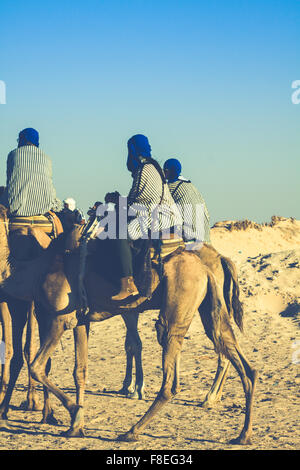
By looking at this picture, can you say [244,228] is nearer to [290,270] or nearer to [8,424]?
[290,270]

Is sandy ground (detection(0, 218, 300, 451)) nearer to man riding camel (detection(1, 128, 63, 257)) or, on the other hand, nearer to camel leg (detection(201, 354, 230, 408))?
camel leg (detection(201, 354, 230, 408))

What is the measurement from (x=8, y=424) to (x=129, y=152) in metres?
3.54

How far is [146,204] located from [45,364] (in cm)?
210

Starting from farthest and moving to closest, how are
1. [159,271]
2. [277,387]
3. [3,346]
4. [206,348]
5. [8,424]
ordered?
[206,348]
[277,387]
[3,346]
[8,424]
[159,271]

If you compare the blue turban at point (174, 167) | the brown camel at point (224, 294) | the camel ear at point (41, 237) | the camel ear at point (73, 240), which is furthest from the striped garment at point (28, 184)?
the brown camel at point (224, 294)

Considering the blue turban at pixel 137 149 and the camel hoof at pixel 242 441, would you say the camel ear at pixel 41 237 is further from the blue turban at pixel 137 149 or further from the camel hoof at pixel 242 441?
the camel hoof at pixel 242 441

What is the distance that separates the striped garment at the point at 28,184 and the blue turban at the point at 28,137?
17cm

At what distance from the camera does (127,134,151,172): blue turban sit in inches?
290

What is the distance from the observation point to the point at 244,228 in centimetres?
2353

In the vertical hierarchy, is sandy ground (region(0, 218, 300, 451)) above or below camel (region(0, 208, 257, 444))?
below

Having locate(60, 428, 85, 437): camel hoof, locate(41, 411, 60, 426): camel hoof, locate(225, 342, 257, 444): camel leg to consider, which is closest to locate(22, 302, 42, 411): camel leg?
locate(41, 411, 60, 426): camel hoof

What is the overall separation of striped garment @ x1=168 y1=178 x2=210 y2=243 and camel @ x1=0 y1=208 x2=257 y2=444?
1.59 metres
